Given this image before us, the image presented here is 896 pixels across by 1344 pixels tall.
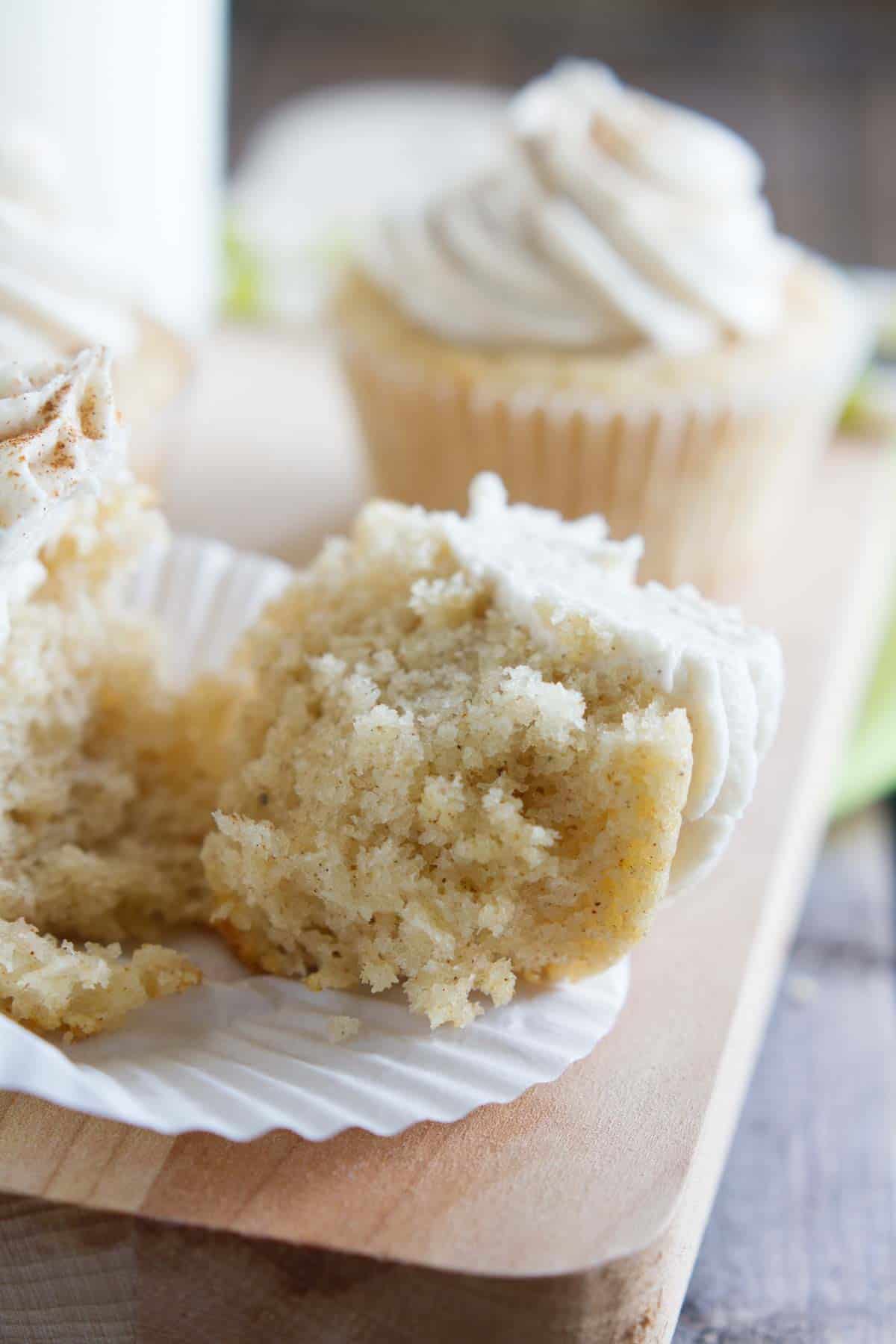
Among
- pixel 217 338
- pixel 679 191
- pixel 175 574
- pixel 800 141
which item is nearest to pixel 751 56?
pixel 800 141

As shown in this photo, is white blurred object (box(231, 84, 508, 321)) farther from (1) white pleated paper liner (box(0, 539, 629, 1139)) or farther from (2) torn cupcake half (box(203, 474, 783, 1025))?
(1) white pleated paper liner (box(0, 539, 629, 1139))

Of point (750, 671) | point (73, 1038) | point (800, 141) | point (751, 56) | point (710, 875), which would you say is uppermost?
point (751, 56)

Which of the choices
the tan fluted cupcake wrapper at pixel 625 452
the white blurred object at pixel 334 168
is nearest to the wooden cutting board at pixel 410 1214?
the tan fluted cupcake wrapper at pixel 625 452

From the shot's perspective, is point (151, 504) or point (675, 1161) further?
point (151, 504)

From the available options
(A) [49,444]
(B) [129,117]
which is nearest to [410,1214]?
(A) [49,444]

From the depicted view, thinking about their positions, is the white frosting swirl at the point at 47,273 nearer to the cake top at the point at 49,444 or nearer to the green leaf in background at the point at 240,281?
the cake top at the point at 49,444

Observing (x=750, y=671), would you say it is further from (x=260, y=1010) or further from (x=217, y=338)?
(x=217, y=338)
